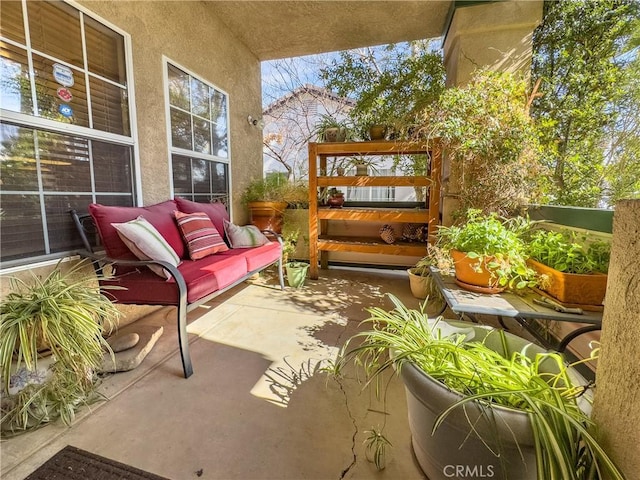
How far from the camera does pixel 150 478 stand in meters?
1.06

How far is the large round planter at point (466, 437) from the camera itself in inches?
25.9

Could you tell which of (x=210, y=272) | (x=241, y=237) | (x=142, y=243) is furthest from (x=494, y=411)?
(x=241, y=237)

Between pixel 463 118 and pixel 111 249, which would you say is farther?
pixel 463 118

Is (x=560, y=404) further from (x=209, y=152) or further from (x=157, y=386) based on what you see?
(x=209, y=152)

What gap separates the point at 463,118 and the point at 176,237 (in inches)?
99.7

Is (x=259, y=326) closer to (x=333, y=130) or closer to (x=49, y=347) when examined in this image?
(x=49, y=347)

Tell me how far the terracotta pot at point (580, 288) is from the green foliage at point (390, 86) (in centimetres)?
206

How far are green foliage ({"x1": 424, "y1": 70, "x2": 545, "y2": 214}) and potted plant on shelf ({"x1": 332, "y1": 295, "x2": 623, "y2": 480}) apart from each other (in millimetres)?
1652

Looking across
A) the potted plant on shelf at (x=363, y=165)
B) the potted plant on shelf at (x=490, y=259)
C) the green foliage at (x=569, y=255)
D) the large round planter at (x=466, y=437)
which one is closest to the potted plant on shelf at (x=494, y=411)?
the large round planter at (x=466, y=437)

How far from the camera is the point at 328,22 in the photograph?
3363 mm

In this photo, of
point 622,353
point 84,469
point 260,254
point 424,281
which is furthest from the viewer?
point 424,281

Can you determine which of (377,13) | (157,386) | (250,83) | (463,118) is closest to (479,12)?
(377,13)

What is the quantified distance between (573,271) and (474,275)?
417mm

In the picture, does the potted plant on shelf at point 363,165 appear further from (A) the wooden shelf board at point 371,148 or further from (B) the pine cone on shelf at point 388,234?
(B) the pine cone on shelf at point 388,234
